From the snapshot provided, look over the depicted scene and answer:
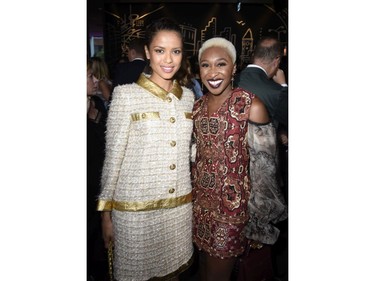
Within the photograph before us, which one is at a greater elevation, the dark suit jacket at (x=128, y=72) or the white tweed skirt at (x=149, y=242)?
the dark suit jacket at (x=128, y=72)

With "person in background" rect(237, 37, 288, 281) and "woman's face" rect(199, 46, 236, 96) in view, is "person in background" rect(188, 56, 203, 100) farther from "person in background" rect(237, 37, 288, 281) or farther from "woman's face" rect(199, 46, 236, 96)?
"person in background" rect(237, 37, 288, 281)

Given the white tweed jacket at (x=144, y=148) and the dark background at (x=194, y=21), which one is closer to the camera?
the white tweed jacket at (x=144, y=148)

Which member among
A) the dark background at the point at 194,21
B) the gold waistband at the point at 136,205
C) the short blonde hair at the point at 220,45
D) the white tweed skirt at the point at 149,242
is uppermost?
the dark background at the point at 194,21

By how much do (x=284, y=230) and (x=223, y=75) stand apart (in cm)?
76

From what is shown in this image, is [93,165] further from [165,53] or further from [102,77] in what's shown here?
[165,53]

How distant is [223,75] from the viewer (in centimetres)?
162

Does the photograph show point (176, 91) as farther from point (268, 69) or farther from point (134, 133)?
point (268, 69)

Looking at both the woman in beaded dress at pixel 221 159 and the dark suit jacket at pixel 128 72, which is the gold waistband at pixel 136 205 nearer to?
the woman in beaded dress at pixel 221 159

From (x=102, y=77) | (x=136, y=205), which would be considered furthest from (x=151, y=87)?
(x=136, y=205)

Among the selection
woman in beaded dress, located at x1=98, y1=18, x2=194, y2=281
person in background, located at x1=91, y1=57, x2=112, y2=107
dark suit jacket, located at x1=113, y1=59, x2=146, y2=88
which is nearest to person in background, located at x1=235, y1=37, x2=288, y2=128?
woman in beaded dress, located at x1=98, y1=18, x2=194, y2=281

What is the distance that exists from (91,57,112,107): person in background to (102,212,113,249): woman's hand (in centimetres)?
49

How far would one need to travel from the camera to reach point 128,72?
1.65m

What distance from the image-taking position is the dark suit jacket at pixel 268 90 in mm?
1669

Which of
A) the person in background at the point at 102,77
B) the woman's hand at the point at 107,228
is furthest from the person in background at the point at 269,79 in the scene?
the woman's hand at the point at 107,228
